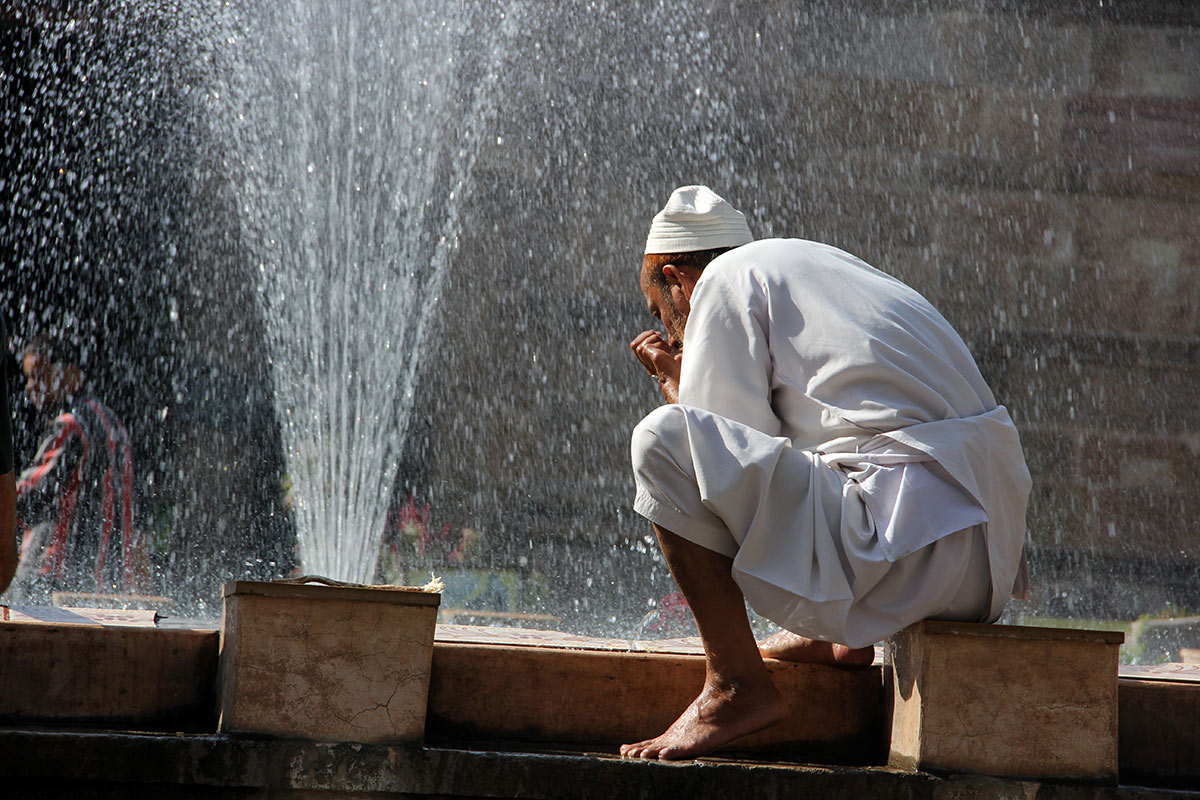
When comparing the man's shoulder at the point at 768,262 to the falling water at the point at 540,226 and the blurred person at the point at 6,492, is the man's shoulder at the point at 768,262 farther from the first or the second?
the falling water at the point at 540,226

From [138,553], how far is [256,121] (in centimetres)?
316

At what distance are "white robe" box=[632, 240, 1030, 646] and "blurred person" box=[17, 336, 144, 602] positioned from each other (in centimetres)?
442

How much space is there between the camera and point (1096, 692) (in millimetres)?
2355

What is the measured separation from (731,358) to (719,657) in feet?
1.85

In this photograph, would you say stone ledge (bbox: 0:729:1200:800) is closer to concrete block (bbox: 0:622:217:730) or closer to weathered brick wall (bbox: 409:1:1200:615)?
concrete block (bbox: 0:622:217:730)

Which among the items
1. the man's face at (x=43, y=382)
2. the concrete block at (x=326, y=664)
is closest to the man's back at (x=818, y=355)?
the concrete block at (x=326, y=664)

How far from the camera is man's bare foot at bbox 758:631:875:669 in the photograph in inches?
105

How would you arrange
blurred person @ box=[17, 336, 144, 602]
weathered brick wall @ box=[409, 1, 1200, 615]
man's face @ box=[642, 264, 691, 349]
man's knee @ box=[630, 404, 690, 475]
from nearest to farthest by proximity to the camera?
man's knee @ box=[630, 404, 690, 475] → man's face @ box=[642, 264, 691, 349] → blurred person @ box=[17, 336, 144, 602] → weathered brick wall @ box=[409, 1, 1200, 615]

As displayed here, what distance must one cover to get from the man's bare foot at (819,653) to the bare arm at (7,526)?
158 centimetres

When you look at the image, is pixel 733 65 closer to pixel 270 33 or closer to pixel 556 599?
pixel 270 33

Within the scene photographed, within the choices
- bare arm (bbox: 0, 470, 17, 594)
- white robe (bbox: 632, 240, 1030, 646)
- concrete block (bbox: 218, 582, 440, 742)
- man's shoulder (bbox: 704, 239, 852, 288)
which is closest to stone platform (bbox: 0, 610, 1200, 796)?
bare arm (bbox: 0, 470, 17, 594)

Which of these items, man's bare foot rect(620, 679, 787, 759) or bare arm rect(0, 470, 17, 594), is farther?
bare arm rect(0, 470, 17, 594)

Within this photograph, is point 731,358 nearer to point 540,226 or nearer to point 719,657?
point 719,657

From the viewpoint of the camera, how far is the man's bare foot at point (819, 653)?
8.73 feet
